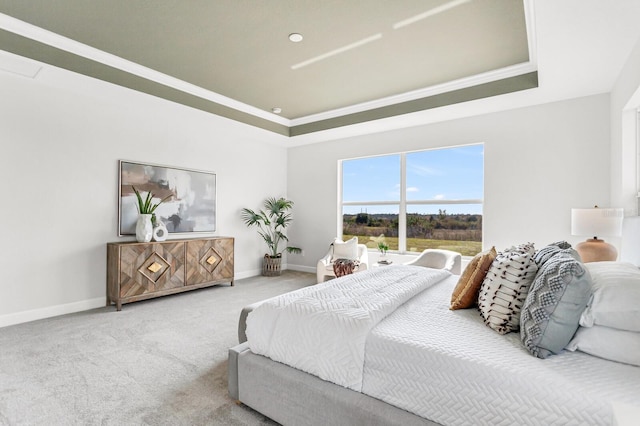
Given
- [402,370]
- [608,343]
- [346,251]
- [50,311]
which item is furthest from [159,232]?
[608,343]

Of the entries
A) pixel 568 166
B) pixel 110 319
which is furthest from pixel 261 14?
pixel 568 166

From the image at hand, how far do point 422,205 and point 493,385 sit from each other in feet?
13.5

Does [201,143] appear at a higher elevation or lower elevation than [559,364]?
higher

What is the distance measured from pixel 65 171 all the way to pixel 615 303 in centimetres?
476

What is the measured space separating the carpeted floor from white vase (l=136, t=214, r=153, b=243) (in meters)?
0.83

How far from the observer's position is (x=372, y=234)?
Result: 566cm

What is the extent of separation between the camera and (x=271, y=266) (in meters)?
5.75

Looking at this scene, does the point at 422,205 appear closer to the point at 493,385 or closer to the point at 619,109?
the point at 619,109

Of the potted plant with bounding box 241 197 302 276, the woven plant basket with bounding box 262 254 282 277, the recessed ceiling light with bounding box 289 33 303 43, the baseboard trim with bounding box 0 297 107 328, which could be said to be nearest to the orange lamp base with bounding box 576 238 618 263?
the recessed ceiling light with bounding box 289 33 303 43

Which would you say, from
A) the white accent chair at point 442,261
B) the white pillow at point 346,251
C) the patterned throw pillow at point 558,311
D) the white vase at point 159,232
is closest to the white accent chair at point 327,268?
the white pillow at point 346,251

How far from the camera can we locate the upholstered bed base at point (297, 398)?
1376 mm

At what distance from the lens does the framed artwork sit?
13.5 feet

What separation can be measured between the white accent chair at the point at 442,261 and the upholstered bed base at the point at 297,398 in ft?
8.58

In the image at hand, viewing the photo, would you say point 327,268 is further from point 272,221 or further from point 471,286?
point 471,286
